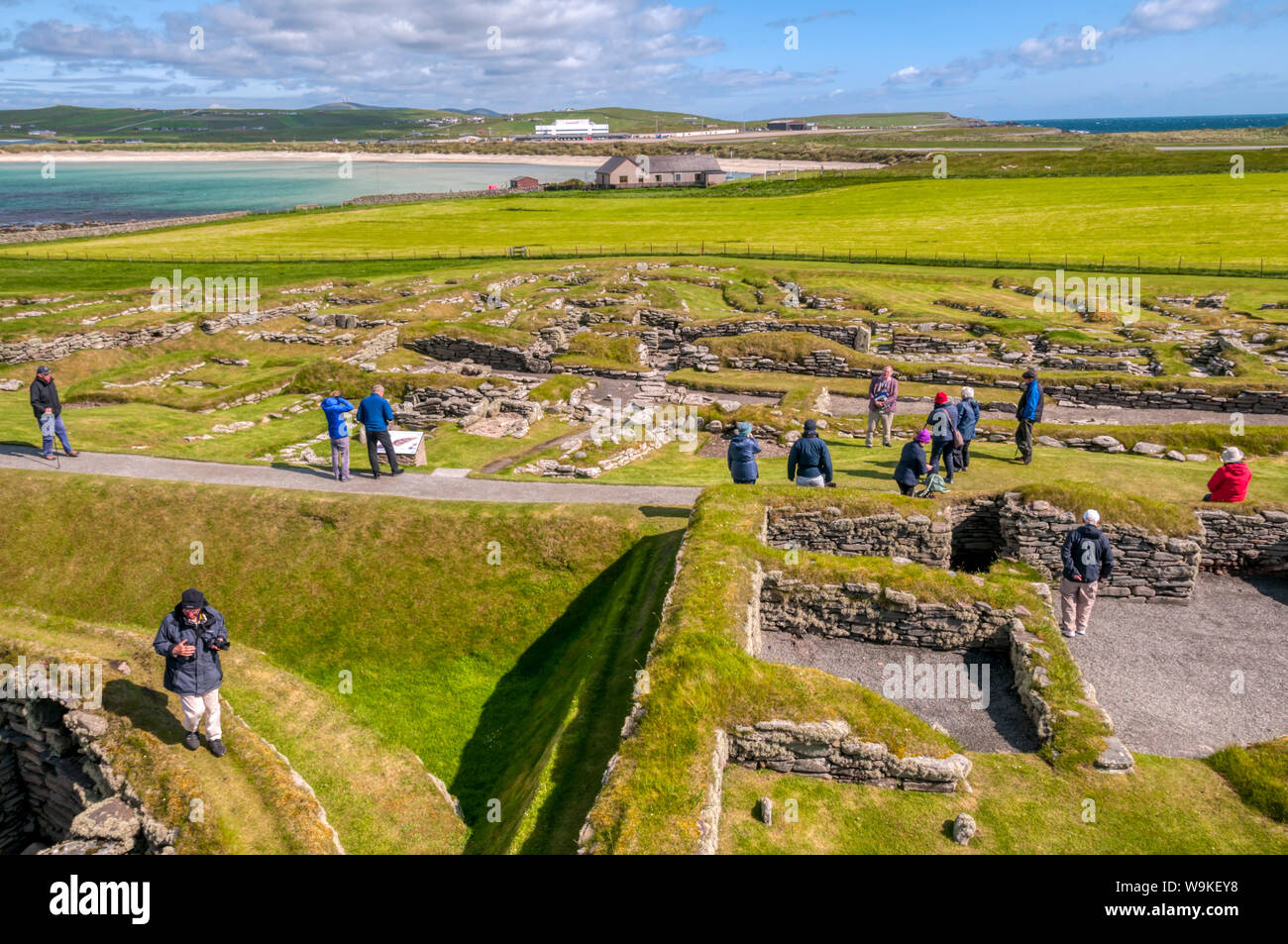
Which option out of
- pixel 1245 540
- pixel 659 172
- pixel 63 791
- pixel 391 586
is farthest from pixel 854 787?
pixel 659 172

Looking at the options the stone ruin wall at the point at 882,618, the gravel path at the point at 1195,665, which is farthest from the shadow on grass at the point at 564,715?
the gravel path at the point at 1195,665

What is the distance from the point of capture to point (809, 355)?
109ft

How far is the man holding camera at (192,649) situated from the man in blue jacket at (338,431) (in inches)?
341

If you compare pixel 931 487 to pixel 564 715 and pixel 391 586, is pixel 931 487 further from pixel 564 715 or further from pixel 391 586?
pixel 391 586

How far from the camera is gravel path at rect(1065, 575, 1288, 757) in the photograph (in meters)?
13.2

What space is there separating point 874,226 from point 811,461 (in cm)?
6762

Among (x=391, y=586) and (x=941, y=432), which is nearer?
(x=391, y=586)

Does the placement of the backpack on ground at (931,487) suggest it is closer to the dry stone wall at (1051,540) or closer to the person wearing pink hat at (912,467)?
the person wearing pink hat at (912,467)

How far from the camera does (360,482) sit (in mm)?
21250

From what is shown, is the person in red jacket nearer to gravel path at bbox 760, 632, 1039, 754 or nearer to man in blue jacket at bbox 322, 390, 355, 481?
gravel path at bbox 760, 632, 1039, 754

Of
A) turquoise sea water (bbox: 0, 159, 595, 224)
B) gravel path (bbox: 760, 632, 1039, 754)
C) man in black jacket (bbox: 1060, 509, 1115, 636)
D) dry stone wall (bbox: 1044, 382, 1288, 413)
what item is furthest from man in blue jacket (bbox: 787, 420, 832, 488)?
turquoise sea water (bbox: 0, 159, 595, 224)
